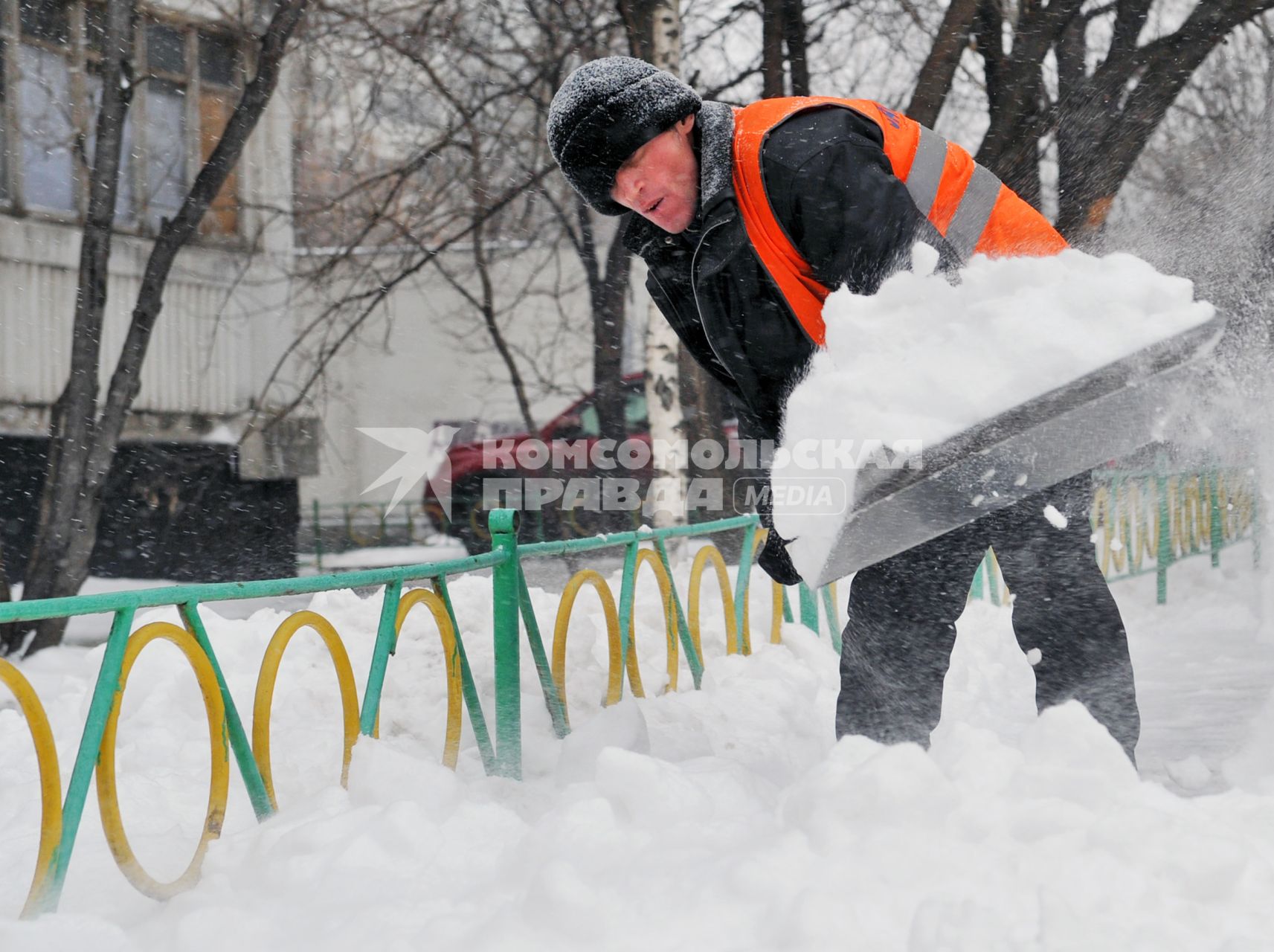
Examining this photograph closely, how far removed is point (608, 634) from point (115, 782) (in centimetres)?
166

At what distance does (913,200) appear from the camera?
174 centimetres

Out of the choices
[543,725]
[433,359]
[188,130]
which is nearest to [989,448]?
[543,725]

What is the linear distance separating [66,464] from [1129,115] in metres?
6.33

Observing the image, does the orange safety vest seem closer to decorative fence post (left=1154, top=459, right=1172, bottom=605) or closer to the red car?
decorative fence post (left=1154, top=459, right=1172, bottom=605)

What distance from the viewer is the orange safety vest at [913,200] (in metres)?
1.79

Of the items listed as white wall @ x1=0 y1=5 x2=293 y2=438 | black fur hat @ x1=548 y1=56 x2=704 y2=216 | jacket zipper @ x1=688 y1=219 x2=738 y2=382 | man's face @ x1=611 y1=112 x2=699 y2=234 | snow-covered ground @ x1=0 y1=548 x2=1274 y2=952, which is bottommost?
snow-covered ground @ x1=0 y1=548 x2=1274 y2=952

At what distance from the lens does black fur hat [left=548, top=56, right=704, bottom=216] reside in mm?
1850

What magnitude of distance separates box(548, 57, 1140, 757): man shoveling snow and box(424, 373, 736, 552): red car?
8.22 metres

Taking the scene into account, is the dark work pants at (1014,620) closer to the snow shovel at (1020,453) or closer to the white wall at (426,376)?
the snow shovel at (1020,453)

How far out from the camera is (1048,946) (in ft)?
4.18

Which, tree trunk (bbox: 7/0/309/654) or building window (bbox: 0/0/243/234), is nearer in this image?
tree trunk (bbox: 7/0/309/654)

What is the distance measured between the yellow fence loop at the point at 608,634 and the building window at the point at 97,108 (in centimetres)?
467

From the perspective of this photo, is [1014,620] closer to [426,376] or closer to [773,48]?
[773,48]

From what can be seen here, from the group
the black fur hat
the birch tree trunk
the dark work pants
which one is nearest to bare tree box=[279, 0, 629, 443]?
the birch tree trunk
